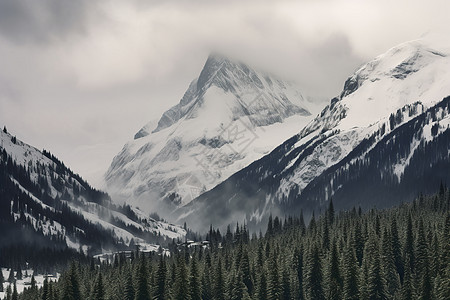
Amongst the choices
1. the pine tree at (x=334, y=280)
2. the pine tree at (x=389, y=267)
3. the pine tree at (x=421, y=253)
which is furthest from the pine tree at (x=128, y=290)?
the pine tree at (x=421, y=253)

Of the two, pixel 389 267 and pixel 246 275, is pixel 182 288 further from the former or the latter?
pixel 389 267

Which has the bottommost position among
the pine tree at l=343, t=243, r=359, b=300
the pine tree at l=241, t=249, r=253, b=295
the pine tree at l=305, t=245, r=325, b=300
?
the pine tree at l=343, t=243, r=359, b=300

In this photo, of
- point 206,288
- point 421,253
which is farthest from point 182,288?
point 421,253

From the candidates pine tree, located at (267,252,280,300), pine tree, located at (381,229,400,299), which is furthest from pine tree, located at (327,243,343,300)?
→ pine tree, located at (267,252,280,300)

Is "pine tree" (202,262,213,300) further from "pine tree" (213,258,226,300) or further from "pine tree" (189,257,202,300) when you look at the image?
"pine tree" (189,257,202,300)

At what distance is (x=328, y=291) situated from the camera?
168500mm

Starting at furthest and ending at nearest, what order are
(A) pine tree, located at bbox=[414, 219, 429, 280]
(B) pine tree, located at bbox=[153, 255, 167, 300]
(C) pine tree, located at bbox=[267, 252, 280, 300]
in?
(B) pine tree, located at bbox=[153, 255, 167, 300]
(A) pine tree, located at bbox=[414, 219, 429, 280]
(C) pine tree, located at bbox=[267, 252, 280, 300]

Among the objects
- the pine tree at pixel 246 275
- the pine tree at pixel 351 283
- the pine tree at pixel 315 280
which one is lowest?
the pine tree at pixel 351 283

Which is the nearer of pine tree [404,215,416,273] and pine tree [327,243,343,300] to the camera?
pine tree [327,243,343,300]

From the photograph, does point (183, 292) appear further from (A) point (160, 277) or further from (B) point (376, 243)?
(B) point (376, 243)

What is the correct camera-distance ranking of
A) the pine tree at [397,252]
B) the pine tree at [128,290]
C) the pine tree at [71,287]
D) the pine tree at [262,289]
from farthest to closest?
the pine tree at [397,252] < the pine tree at [128,290] < the pine tree at [71,287] < the pine tree at [262,289]

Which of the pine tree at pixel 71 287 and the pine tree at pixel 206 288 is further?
the pine tree at pixel 206 288

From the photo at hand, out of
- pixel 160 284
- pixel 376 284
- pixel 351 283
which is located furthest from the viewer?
pixel 160 284

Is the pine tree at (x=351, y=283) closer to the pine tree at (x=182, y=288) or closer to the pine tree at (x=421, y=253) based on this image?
the pine tree at (x=421, y=253)
